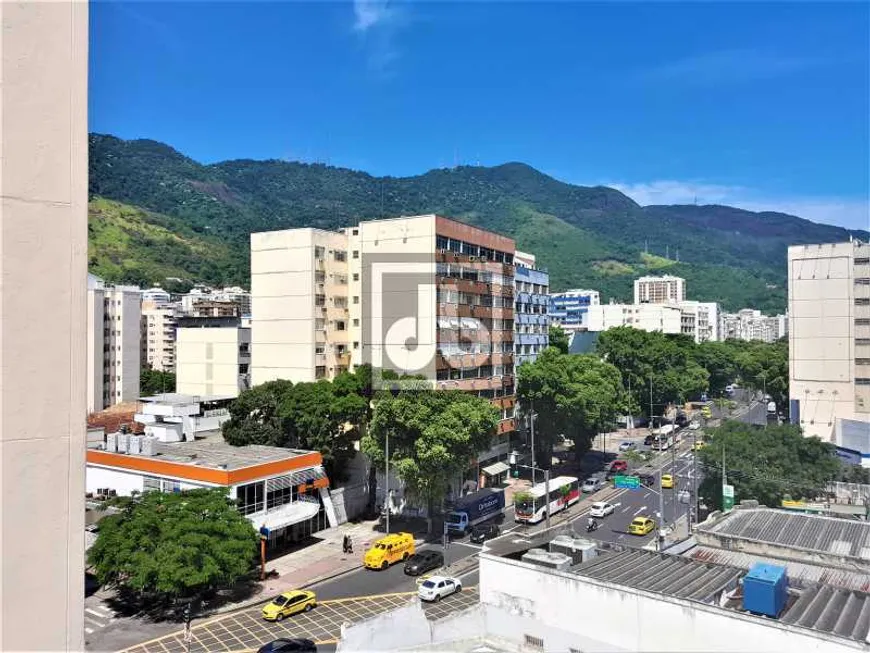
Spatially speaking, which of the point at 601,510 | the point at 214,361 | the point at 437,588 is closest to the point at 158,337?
the point at 214,361

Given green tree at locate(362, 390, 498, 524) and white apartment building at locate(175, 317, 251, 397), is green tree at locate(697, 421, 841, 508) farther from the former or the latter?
white apartment building at locate(175, 317, 251, 397)

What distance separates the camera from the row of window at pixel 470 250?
39562 millimetres

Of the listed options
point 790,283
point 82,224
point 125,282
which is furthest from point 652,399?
point 125,282

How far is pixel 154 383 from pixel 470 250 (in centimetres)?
4576

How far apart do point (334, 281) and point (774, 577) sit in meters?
33.8

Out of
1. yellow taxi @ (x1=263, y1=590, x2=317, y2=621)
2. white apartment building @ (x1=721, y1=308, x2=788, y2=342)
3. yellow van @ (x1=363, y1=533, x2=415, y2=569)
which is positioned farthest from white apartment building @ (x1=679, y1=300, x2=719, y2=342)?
yellow taxi @ (x1=263, y1=590, x2=317, y2=621)

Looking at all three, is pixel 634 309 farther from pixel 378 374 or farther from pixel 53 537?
pixel 53 537

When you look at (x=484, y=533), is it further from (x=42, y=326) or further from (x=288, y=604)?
(x=42, y=326)

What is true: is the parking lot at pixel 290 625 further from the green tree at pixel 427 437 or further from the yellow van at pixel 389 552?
the green tree at pixel 427 437

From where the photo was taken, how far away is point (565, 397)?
43.5 m

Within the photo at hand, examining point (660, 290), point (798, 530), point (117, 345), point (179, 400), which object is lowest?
point (798, 530)

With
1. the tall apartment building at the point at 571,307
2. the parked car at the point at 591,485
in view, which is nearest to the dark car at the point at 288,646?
the parked car at the point at 591,485

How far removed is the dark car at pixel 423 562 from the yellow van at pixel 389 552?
767 millimetres

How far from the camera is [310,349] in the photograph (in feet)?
133
